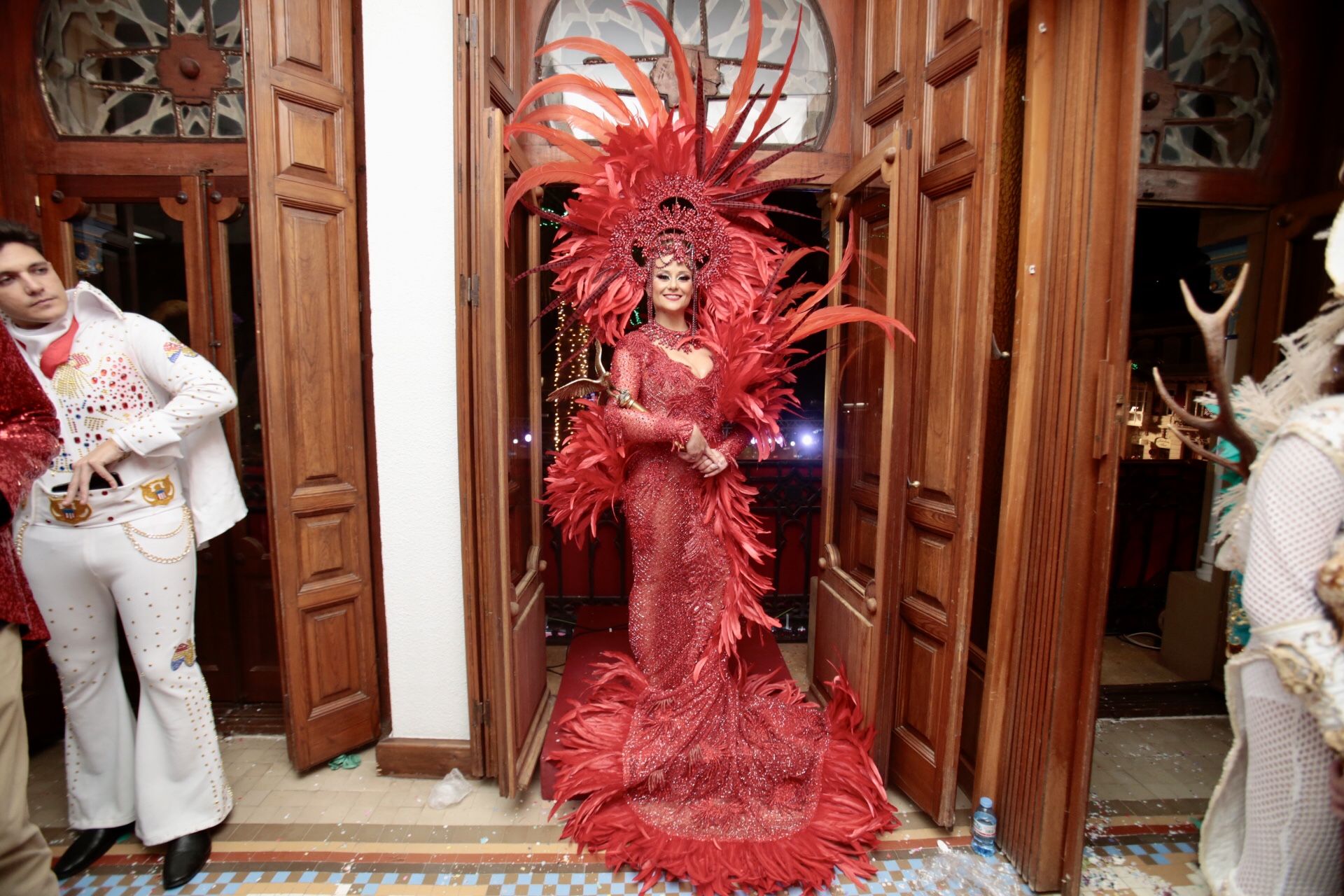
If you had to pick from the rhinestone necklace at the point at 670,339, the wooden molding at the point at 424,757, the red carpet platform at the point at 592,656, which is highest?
the rhinestone necklace at the point at 670,339

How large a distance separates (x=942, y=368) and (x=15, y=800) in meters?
2.62

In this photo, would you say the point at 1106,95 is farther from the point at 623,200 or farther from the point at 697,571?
the point at 697,571

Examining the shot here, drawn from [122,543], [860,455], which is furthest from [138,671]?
[860,455]

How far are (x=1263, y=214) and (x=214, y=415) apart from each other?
378 centimetres

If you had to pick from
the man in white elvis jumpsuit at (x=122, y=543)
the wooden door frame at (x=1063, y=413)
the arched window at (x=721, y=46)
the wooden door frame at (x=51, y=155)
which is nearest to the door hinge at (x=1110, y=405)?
the wooden door frame at (x=1063, y=413)

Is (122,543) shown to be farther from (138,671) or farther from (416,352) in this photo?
(416,352)

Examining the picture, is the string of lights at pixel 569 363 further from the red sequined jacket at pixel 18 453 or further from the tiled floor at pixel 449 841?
the red sequined jacket at pixel 18 453

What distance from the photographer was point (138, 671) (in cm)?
185

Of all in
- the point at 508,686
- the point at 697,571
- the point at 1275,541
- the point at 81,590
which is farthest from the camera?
the point at 697,571

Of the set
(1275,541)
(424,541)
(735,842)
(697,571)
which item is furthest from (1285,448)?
(424,541)

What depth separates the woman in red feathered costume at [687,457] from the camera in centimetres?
194

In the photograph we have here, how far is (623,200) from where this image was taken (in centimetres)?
205

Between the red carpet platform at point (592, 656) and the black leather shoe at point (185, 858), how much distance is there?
997mm

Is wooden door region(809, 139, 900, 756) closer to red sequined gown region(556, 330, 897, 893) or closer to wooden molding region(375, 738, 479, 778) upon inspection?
red sequined gown region(556, 330, 897, 893)
